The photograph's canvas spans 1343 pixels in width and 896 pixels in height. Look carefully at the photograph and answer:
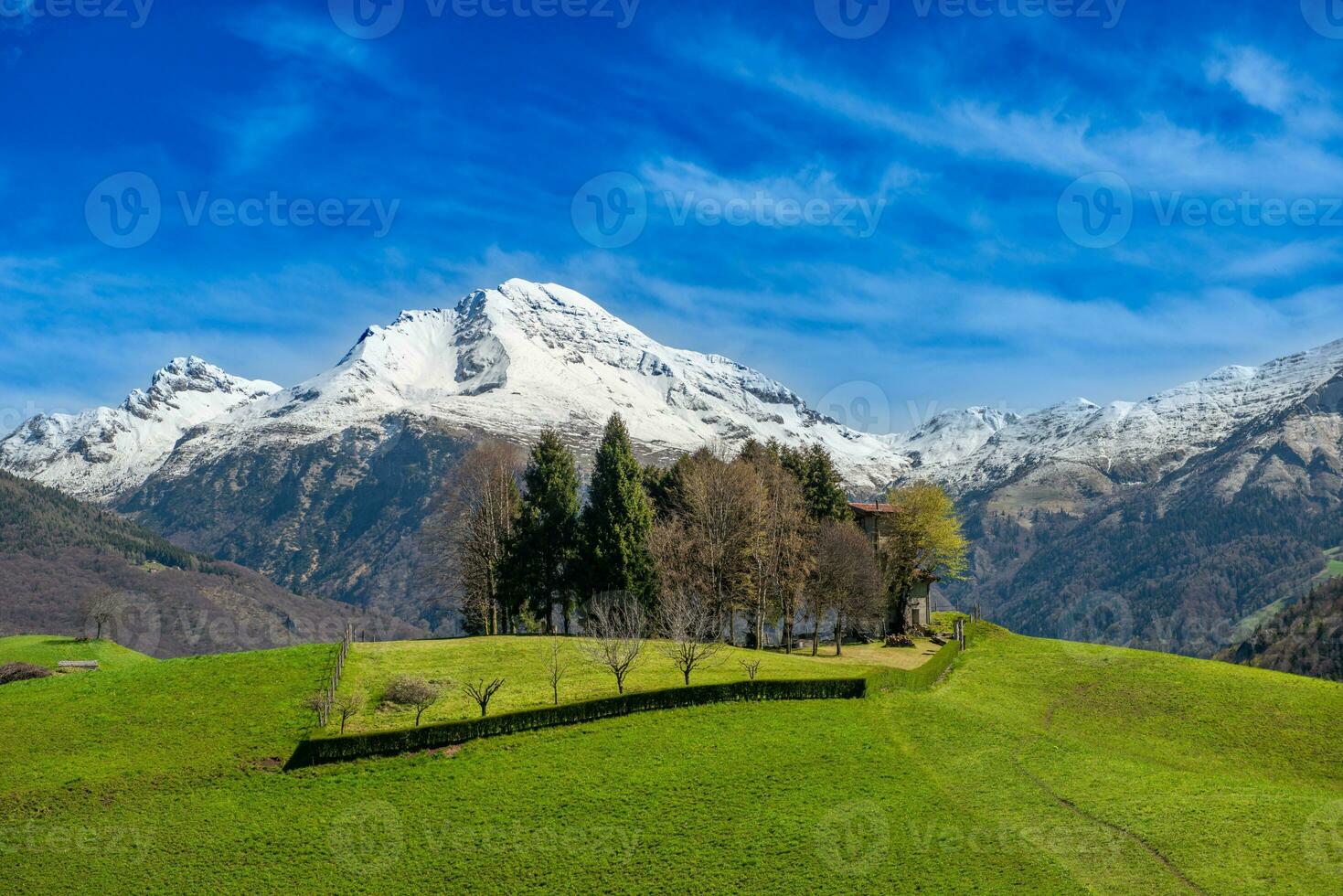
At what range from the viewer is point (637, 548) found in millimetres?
70938

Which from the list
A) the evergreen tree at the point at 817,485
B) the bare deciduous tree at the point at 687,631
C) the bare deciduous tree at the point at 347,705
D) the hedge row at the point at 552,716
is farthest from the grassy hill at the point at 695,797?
the evergreen tree at the point at 817,485

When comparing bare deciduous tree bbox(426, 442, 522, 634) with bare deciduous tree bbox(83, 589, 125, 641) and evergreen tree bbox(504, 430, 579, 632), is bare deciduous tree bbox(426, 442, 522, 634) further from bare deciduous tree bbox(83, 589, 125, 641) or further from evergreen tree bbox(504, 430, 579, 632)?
bare deciduous tree bbox(83, 589, 125, 641)

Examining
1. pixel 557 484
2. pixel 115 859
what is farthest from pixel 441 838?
pixel 557 484

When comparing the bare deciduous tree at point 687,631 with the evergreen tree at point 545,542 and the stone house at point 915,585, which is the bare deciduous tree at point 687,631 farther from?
the stone house at point 915,585

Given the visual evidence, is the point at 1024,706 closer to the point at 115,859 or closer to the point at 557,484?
the point at 557,484

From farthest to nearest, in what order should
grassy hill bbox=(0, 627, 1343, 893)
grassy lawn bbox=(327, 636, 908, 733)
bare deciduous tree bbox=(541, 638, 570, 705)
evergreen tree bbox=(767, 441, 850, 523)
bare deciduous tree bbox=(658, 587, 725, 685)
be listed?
1. evergreen tree bbox=(767, 441, 850, 523)
2. bare deciduous tree bbox=(658, 587, 725, 685)
3. bare deciduous tree bbox=(541, 638, 570, 705)
4. grassy lawn bbox=(327, 636, 908, 733)
5. grassy hill bbox=(0, 627, 1343, 893)

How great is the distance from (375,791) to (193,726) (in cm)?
1295

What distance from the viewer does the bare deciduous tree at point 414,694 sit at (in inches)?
1783

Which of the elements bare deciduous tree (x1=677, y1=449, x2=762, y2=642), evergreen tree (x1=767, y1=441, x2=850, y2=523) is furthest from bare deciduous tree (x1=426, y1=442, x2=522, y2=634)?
evergreen tree (x1=767, y1=441, x2=850, y2=523)

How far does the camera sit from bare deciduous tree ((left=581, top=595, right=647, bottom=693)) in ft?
166

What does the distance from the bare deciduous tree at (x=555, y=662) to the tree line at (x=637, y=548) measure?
6577mm

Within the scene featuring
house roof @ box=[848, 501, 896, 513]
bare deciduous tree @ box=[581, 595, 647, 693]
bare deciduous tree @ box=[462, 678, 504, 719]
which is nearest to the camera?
bare deciduous tree @ box=[462, 678, 504, 719]

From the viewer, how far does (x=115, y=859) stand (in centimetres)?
3412

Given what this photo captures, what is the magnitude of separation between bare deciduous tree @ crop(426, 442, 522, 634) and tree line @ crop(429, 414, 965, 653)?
0.45 feet
